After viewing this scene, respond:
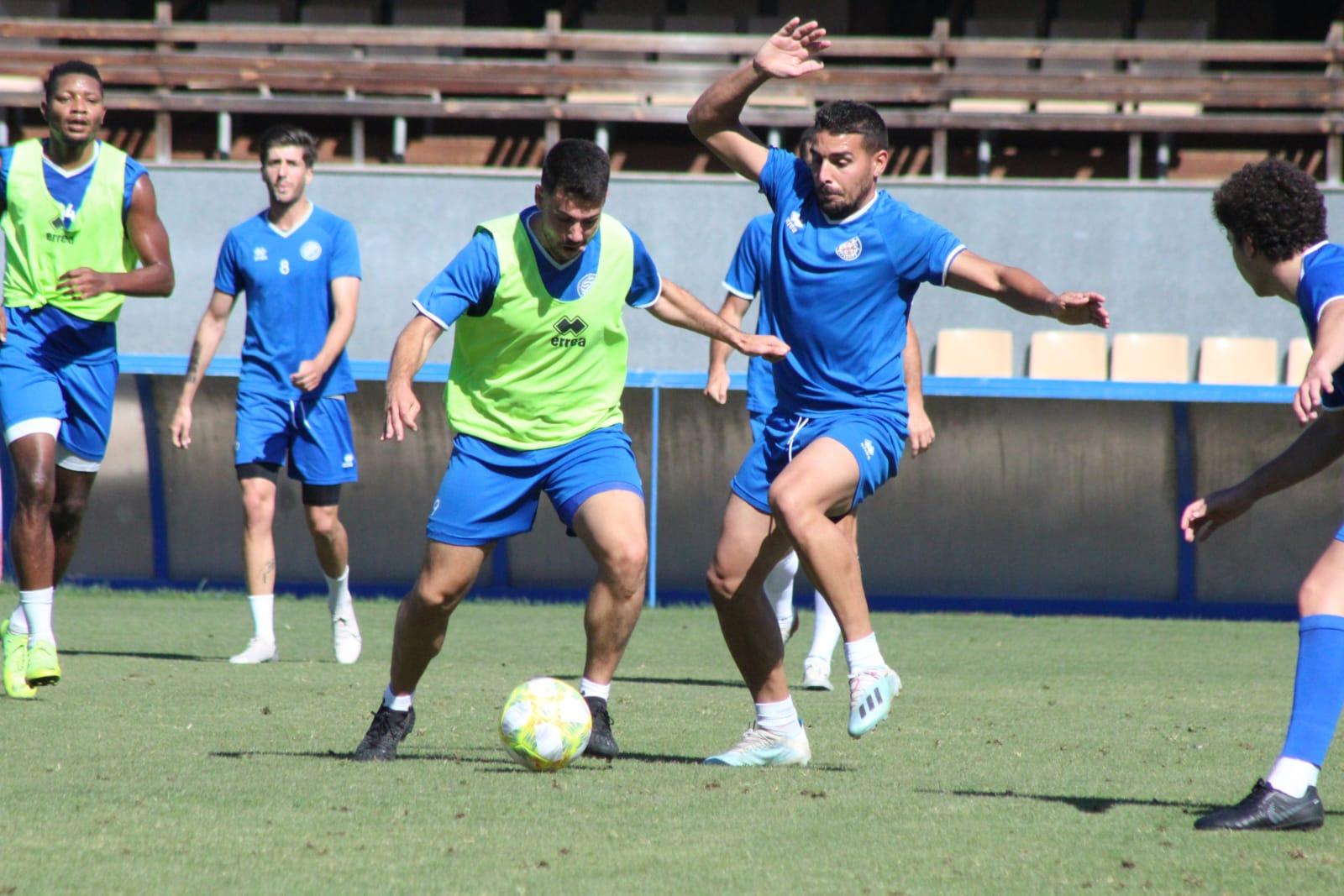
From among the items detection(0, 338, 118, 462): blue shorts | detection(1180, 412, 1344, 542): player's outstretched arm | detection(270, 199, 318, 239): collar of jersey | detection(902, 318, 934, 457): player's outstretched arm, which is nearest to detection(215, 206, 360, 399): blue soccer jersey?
detection(270, 199, 318, 239): collar of jersey

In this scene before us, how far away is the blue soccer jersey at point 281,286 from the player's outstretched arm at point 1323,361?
5732mm

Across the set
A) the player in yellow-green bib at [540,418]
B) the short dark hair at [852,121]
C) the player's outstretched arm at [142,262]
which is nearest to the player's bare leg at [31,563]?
the player's outstretched arm at [142,262]

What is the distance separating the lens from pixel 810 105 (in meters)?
21.3

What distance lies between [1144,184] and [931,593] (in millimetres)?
7495

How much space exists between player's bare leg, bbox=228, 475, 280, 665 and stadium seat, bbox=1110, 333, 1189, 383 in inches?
476

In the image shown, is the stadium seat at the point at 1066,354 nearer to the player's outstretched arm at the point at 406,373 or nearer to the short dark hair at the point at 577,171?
the short dark hair at the point at 577,171

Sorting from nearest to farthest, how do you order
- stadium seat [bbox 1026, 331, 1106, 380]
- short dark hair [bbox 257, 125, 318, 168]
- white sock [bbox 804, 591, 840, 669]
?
1. white sock [bbox 804, 591, 840, 669]
2. short dark hair [bbox 257, 125, 318, 168]
3. stadium seat [bbox 1026, 331, 1106, 380]

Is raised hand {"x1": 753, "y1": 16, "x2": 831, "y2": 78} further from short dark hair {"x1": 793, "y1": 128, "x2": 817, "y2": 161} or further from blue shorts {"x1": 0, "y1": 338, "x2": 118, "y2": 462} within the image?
blue shorts {"x1": 0, "y1": 338, "x2": 118, "y2": 462}

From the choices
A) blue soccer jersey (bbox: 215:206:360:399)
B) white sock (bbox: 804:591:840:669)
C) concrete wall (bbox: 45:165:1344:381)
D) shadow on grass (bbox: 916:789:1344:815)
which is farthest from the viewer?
concrete wall (bbox: 45:165:1344:381)

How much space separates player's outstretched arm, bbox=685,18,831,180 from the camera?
5.93 meters

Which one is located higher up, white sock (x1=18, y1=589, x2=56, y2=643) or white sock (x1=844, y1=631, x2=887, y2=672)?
white sock (x1=844, y1=631, x2=887, y2=672)

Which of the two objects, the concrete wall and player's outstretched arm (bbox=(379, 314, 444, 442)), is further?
the concrete wall

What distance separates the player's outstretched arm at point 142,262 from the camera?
695 cm

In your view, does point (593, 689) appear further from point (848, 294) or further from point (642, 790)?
point (848, 294)
